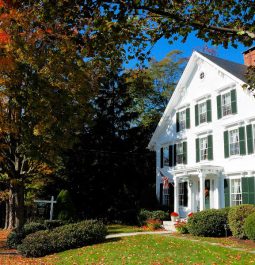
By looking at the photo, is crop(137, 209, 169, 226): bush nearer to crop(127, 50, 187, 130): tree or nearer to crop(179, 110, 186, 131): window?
crop(179, 110, 186, 131): window

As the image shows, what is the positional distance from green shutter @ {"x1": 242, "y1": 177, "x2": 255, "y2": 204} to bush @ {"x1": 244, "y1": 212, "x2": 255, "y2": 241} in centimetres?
394

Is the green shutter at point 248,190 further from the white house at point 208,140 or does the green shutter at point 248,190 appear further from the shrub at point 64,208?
the shrub at point 64,208

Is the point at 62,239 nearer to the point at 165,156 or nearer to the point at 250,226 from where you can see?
the point at 250,226

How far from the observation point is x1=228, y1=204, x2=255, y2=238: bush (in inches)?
643

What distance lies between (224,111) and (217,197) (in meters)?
5.26

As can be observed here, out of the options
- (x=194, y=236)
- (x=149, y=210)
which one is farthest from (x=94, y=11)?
(x=149, y=210)

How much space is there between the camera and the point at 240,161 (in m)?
20.4

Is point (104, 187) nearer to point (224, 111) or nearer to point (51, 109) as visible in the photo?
point (224, 111)

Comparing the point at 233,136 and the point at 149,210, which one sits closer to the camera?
the point at 233,136

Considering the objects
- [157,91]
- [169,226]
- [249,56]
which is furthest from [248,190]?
[157,91]

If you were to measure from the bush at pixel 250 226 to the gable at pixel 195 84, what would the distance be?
29.0 ft

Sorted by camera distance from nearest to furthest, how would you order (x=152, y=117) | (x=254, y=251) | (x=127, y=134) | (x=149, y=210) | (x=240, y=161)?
(x=254, y=251), (x=240, y=161), (x=149, y=210), (x=127, y=134), (x=152, y=117)

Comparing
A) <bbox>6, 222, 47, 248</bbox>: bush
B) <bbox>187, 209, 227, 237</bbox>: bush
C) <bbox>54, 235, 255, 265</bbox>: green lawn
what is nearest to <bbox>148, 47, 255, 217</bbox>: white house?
<bbox>187, 209, 227, 237</bbox>: bush

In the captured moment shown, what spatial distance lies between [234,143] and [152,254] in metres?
11.0
